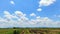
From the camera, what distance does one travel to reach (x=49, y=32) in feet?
20.3

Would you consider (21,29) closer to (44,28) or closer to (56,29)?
(44,28)

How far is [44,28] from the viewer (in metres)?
6.23

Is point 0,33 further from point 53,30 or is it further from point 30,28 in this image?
point 53,30

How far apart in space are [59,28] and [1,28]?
7.30 ft

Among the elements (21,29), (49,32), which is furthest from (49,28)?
(21,29)

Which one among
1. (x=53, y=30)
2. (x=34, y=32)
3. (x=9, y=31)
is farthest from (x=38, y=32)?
(x=9, y=31)

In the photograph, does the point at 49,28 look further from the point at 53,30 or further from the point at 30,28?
the point at 30,28

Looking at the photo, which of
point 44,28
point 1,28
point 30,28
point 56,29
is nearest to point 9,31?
point 1,28

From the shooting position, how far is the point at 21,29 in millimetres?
6348

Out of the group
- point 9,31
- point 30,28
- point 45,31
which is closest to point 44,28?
point 45,31

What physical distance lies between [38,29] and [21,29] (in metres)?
0.67

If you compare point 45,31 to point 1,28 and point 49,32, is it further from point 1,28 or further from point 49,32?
point 1,28

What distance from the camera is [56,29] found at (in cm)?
635

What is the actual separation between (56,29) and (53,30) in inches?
5.1
